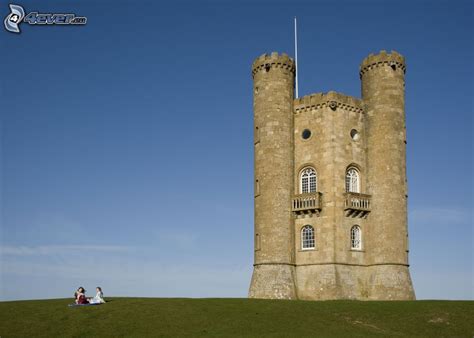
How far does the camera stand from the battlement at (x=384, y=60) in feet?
187

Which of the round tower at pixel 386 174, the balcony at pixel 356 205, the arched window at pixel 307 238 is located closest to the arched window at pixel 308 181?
the balcony at pixel 356 205

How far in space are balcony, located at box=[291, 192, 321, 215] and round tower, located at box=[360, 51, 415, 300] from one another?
17.0 feet

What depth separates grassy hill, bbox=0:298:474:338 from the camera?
34.8m

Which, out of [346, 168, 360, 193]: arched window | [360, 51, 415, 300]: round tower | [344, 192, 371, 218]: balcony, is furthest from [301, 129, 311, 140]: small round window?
[344, 192, 371, 218]: balcony

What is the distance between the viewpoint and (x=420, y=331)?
3731 cm

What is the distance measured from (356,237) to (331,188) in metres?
4.99

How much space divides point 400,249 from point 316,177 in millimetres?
9505

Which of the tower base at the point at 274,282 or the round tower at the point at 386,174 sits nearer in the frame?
the tower base at the point at 274,282

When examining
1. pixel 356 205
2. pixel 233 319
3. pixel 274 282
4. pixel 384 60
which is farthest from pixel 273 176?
pixel 233 319

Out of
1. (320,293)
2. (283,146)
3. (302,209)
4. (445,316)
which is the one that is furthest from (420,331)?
(283,146)

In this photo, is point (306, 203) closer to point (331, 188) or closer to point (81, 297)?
point (331, 188)

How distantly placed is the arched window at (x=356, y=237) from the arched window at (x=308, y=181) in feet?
16.2

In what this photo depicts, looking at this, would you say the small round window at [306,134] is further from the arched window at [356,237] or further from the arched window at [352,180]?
the arched window at [356,237]

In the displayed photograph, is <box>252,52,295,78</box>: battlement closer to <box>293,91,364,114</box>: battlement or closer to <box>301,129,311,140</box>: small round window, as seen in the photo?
<box>293,91,364,114</box>: battlement
